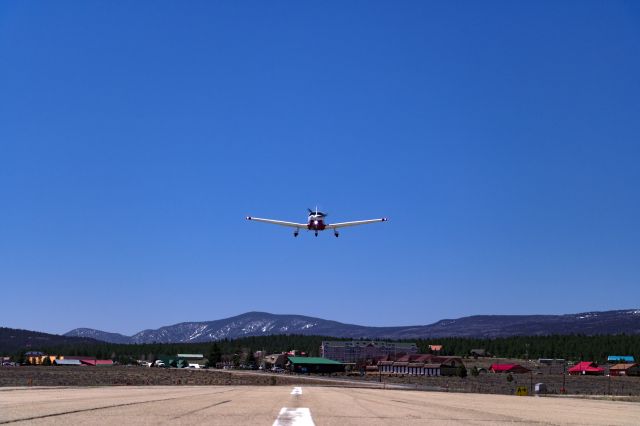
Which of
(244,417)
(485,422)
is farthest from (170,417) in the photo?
(485,422)

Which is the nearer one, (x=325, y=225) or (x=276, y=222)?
(x=325, y=225)

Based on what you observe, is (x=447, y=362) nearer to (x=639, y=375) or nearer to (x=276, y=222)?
(x=639, y=375)

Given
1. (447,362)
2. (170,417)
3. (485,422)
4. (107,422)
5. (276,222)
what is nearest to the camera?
(107,422)

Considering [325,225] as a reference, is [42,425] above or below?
below

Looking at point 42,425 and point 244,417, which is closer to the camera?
point 42,425

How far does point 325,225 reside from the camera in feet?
307

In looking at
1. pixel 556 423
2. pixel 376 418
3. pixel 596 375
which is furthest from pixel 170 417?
pixel 596 375

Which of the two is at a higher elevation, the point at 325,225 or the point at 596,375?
the point at 325,225

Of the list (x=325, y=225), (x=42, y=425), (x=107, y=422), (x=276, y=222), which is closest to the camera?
(x=42, y=425)

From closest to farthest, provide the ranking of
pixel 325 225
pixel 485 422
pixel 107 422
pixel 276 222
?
pixel 107 422 < pixel 485 422 < pixel 325 225 < pixel 276 222

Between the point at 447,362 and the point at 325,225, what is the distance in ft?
362

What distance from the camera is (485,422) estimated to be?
84.9ft

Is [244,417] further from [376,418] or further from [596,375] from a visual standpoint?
[596,375]

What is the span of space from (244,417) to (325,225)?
6862cm
